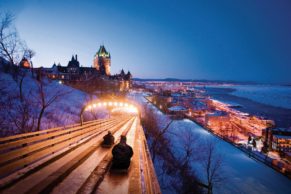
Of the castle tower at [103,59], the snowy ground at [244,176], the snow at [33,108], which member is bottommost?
the snowy ground at [244,176]

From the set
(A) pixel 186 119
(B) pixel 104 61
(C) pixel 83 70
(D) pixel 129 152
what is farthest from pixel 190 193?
(B) pixel 104 61

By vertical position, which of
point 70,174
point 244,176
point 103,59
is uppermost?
point 103,59

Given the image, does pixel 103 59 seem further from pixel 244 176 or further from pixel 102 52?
pixel 244 176

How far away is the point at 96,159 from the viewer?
6617 millimetres

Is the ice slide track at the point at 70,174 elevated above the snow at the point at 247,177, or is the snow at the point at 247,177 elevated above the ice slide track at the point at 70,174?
the ice slide track at the point at 70,174

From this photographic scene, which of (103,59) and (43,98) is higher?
(103,59)

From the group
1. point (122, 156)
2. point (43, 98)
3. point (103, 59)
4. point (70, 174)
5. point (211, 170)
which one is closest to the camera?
point (70, 174)

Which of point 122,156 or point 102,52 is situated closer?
point 122,156

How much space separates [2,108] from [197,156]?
22.6 metres

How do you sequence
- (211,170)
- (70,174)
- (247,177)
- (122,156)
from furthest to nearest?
(211,170) → (247,177) → (122,156) → (70,174)

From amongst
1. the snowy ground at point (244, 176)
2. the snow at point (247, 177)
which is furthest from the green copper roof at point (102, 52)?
the snow at point (247, 177)

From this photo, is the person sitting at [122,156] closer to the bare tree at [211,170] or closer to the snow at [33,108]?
the bare tree at [211,170]

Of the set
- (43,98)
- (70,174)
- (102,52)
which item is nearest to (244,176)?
(70,174)

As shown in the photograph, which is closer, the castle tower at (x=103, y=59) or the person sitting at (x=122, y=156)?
the person sitting at (x=122, y=156)
